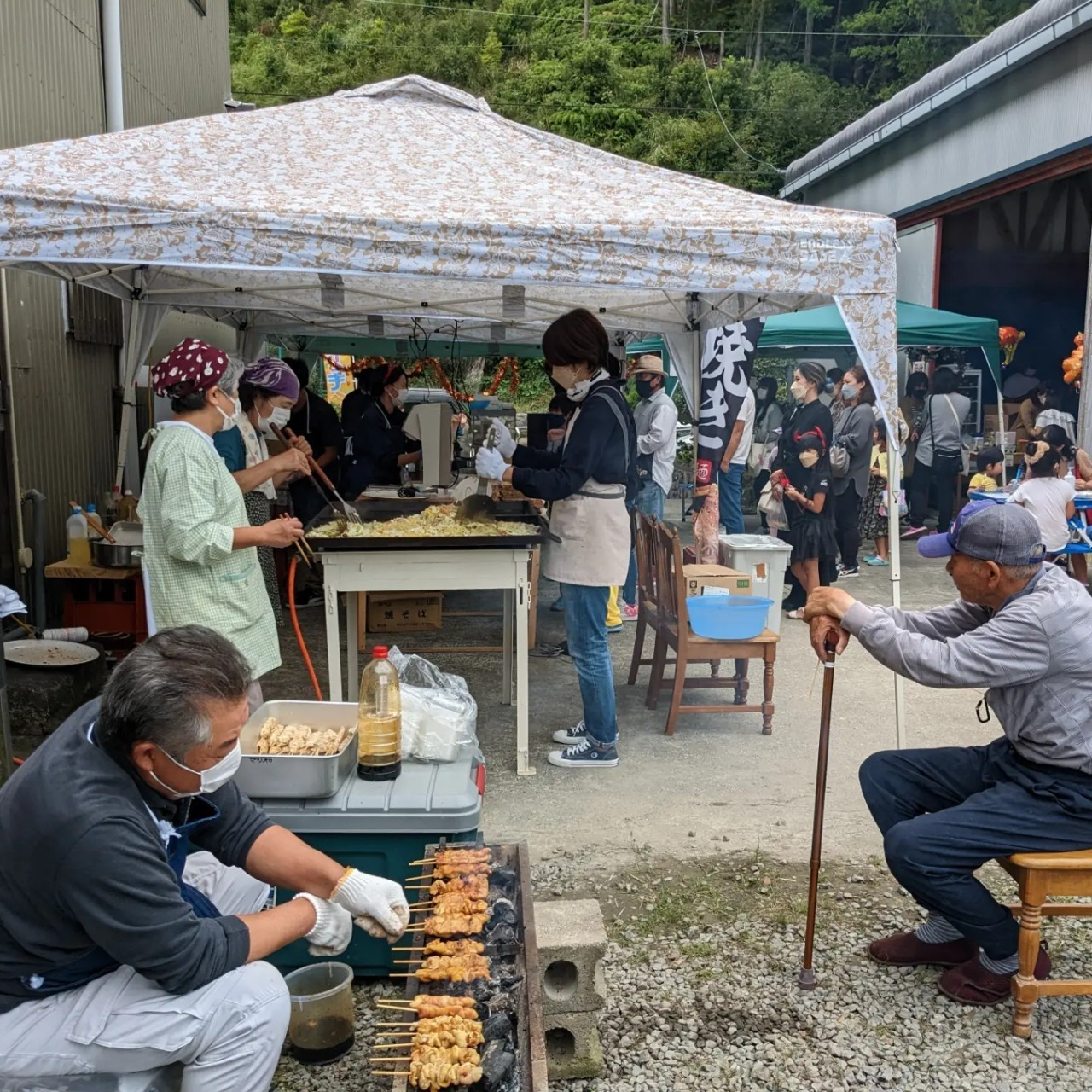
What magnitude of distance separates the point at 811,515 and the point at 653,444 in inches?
55.8

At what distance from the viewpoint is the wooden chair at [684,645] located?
18.2 feet

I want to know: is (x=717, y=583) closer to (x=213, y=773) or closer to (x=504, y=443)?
(x=504, y=443)

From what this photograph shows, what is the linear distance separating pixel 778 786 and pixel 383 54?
37.2 metres

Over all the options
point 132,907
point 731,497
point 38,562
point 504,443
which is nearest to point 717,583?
point 504,443

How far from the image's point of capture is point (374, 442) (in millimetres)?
8906

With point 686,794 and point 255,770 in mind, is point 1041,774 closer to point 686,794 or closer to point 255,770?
point 686,794

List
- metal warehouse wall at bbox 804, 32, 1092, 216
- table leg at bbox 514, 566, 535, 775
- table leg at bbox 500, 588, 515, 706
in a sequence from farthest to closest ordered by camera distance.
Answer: metal warehouse wall at bbox 804, 32, 1092, 216 → table leg at bbox 500, 588, 515, 706 → table leg at bbox 514, 566, 535, 775

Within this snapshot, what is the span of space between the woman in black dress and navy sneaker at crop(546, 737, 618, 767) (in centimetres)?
339

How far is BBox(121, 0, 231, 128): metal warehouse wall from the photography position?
990 cm

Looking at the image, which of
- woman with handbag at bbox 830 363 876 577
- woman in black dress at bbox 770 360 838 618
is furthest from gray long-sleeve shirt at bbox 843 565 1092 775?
woman with handbag at bbox 830 363 876 577

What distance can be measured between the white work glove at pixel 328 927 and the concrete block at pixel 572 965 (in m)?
0.56

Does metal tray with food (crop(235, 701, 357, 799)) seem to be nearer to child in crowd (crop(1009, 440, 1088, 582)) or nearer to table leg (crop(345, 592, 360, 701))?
table leg (crop(345, 592, 360, 701))

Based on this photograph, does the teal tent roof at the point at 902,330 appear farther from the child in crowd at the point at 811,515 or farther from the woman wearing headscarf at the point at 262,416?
the woman wearing headscarf at the point at 262,416

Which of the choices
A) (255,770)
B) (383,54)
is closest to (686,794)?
(255,770)
